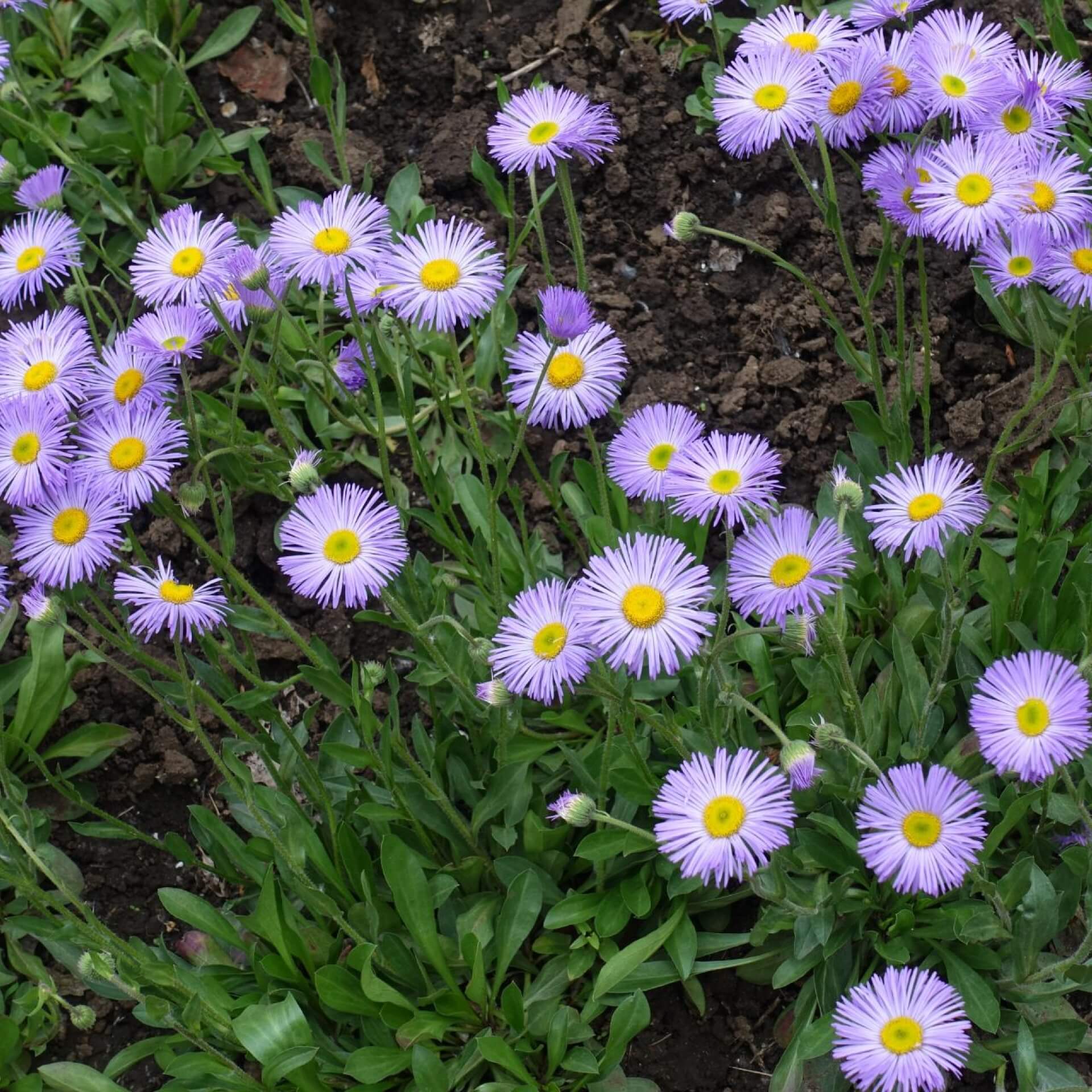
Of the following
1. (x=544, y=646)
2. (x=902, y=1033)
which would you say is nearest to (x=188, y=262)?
(x=544, y=646)

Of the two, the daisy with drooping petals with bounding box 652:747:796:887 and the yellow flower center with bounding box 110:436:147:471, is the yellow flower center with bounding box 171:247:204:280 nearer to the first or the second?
the yellow flower center with bounding box 110:436:147:471

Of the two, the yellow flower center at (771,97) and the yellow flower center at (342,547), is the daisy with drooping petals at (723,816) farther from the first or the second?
the yellow flower center at (771,97)

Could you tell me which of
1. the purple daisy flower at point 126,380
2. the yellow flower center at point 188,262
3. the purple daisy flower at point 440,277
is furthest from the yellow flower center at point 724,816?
the yellow flower center at point 188,262

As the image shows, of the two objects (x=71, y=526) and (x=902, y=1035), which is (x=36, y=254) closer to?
(x=71, y=526)

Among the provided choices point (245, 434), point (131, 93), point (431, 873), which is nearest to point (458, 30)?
point (131, 93)

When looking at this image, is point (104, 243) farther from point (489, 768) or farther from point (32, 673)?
point (489, 768)
